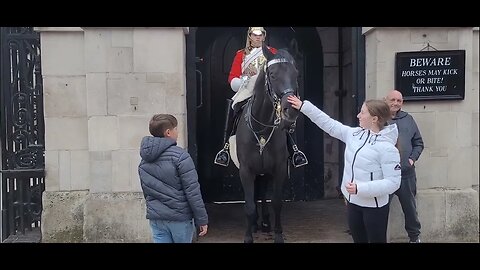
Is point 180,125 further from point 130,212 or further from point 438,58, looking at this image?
point 438,58

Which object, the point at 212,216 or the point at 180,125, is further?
the point at 212,216

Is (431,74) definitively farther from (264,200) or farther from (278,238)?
(278,238)

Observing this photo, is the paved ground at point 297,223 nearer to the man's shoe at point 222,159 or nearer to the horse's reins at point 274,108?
the man's shoe at point 222,159

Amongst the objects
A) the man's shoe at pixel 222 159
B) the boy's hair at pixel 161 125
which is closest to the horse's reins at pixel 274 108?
the man's shoe at pixel 222 159

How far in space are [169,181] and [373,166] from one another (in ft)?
4.84

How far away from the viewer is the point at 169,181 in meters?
3.86

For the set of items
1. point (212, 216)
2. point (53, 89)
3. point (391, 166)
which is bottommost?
point (212, 216)

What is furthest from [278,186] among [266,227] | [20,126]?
[20,126]

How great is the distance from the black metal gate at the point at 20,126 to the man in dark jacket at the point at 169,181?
9.60 ft

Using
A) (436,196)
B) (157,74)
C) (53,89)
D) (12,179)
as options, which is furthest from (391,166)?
(12,179)

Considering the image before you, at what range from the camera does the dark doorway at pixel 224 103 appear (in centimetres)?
812

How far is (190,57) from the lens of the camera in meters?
6.36

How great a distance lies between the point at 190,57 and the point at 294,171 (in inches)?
114

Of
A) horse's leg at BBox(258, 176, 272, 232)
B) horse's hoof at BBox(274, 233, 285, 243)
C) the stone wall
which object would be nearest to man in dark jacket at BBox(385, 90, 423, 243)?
the stone wall
